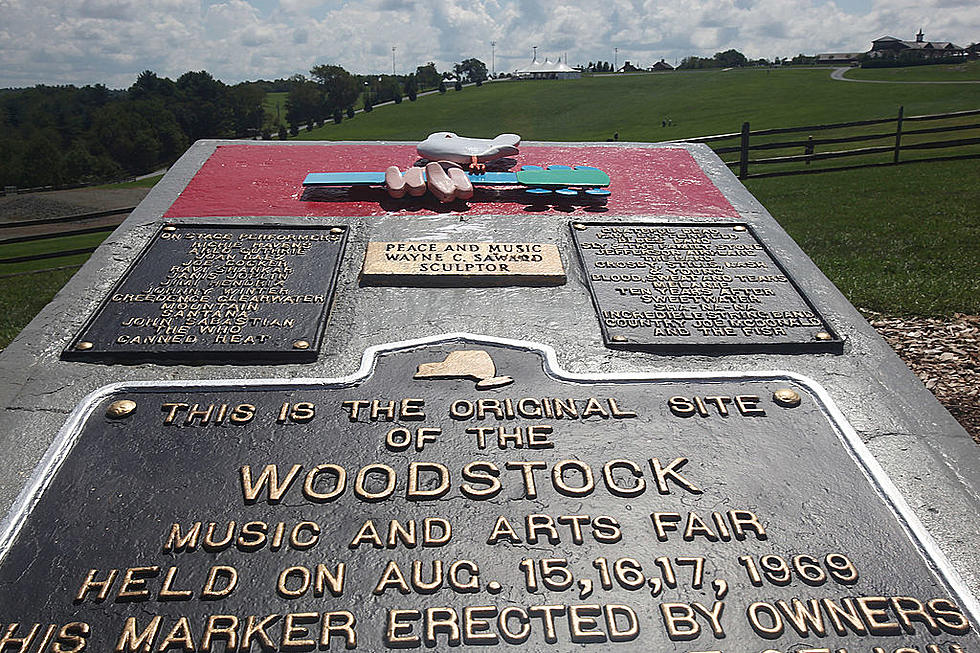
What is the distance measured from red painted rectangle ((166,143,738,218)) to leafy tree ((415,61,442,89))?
56191mm

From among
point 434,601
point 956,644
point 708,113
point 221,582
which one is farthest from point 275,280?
point 708,113

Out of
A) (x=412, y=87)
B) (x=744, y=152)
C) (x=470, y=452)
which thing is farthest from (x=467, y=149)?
A: (x=412, y=87)

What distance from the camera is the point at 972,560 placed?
2107mm

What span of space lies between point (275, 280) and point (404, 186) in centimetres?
126

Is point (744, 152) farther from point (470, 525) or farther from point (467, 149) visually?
point (470, 525)

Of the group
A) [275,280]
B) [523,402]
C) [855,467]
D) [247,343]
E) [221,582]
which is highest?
[275,280]

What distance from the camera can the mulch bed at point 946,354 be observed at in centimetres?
491

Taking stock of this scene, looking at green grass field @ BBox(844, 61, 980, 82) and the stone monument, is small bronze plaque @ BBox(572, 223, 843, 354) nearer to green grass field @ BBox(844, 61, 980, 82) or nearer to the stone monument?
the stone monument

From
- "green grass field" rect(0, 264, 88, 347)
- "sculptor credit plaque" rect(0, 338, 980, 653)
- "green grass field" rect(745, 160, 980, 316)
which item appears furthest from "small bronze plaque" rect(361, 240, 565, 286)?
"green grass field" rect(0, 264, 88, 347)

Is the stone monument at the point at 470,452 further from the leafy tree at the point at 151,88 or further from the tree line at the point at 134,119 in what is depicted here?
the leafy tree at the point at 151,88

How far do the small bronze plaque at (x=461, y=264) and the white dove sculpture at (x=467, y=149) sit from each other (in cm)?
125

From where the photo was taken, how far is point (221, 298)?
10.9ft

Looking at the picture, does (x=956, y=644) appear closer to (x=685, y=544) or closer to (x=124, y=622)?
(x=685, y=544)

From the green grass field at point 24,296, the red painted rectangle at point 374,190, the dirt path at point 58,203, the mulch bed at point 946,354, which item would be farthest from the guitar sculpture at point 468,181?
the dirt path at point 58,203
